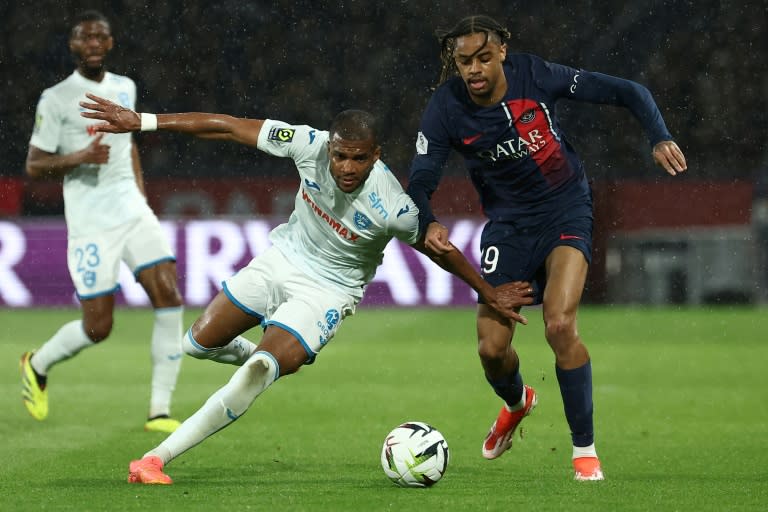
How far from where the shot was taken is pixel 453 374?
967cm

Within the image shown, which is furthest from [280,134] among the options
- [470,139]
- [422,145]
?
[470,139]

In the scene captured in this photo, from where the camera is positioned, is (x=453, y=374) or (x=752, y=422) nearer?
(x=752, y=422)

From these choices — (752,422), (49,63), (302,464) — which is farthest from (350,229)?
(49,63)

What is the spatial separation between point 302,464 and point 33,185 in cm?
1077

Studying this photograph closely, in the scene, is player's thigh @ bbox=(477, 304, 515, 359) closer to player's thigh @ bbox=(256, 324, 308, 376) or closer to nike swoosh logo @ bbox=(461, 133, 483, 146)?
nike swoosh logo @ bbox=(461, 133, 483, 146)

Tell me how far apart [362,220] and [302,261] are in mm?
384

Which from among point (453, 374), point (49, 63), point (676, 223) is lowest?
point (453, 374)

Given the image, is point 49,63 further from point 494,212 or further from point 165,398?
point 494,212

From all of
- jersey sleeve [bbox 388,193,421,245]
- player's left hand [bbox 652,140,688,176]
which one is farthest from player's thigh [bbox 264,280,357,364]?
player's left hand [bbox 652,140,688,176]

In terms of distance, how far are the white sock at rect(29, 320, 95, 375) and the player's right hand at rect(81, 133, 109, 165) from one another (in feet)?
3.04

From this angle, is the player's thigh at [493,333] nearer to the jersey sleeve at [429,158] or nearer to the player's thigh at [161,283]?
the jersey sleeve at [429,158]

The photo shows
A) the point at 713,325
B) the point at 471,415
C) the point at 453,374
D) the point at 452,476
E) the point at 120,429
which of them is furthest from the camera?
the point at 713,325

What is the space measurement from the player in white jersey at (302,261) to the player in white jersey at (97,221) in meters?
1.35

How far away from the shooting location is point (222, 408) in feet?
16.3
